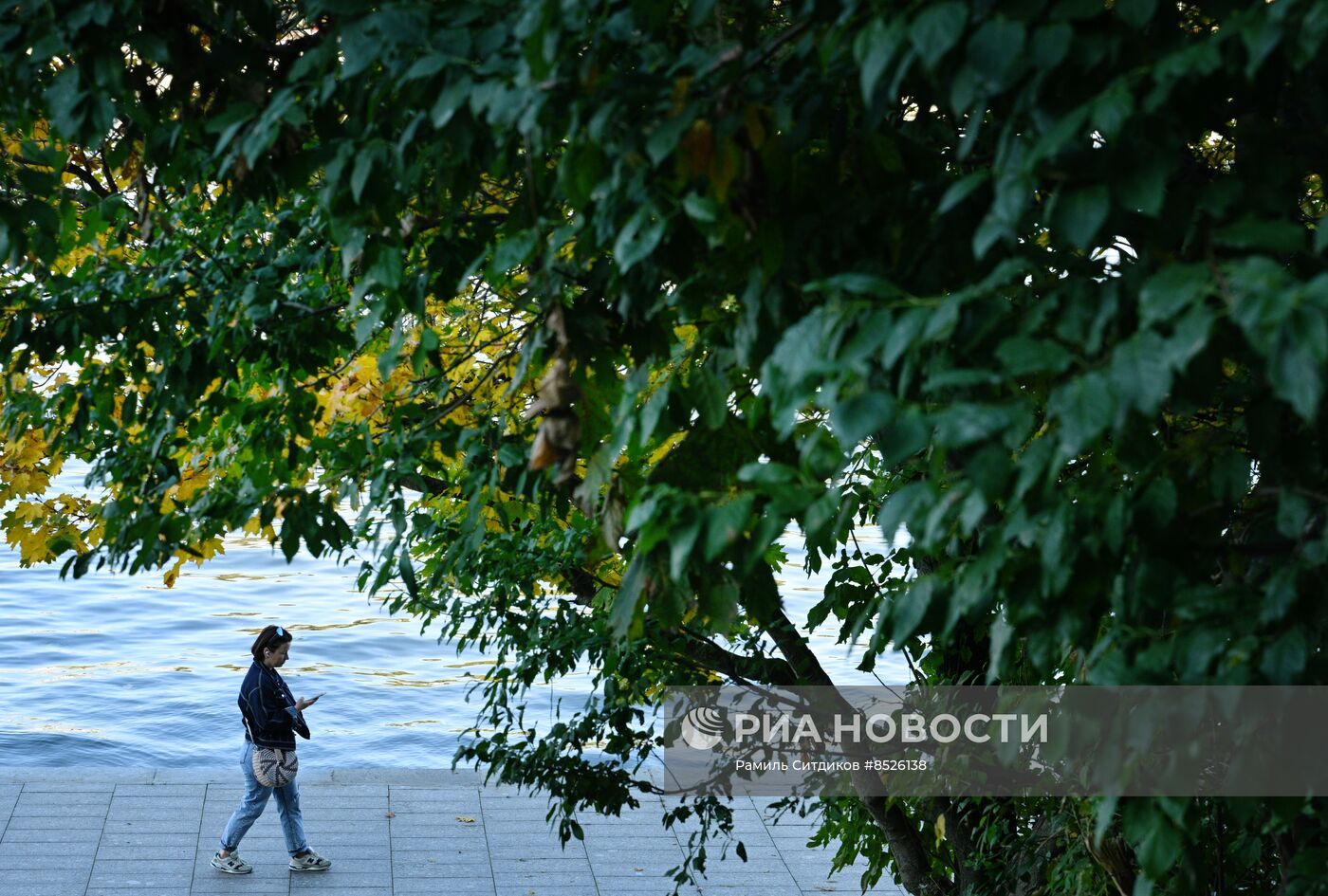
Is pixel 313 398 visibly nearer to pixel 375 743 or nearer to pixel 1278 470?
pixel 1278 470

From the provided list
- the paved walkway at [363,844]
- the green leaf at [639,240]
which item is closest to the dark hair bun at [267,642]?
the paved walkway at [363,844]

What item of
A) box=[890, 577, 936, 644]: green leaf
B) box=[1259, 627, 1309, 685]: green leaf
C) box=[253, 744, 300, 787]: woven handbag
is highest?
box=[890, 577, 936, 644]: green leaf

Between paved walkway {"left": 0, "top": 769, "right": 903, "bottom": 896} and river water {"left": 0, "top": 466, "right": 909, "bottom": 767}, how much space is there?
136 centimetres

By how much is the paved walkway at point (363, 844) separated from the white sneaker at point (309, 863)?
0.06 metres

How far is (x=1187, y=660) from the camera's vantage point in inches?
77.4

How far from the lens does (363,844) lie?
8.55 meters

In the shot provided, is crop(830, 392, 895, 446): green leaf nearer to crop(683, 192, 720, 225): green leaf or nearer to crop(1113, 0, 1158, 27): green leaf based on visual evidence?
crop(683, 192, 720, 225): green leaf

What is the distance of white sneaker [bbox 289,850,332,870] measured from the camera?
804 centimetres

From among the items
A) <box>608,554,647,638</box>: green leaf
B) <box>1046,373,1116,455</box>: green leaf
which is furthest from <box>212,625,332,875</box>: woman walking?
<box>1046,373,1116,455</box>: green leaf

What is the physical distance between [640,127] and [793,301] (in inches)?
18.7

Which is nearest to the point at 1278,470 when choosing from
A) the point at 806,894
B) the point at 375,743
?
the point at 806,894

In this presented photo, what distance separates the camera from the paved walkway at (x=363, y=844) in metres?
7.87

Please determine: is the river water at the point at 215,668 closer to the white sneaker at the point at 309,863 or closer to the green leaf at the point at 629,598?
the white sneaker at the point at 309,863

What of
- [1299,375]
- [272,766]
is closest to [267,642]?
[272,766]
